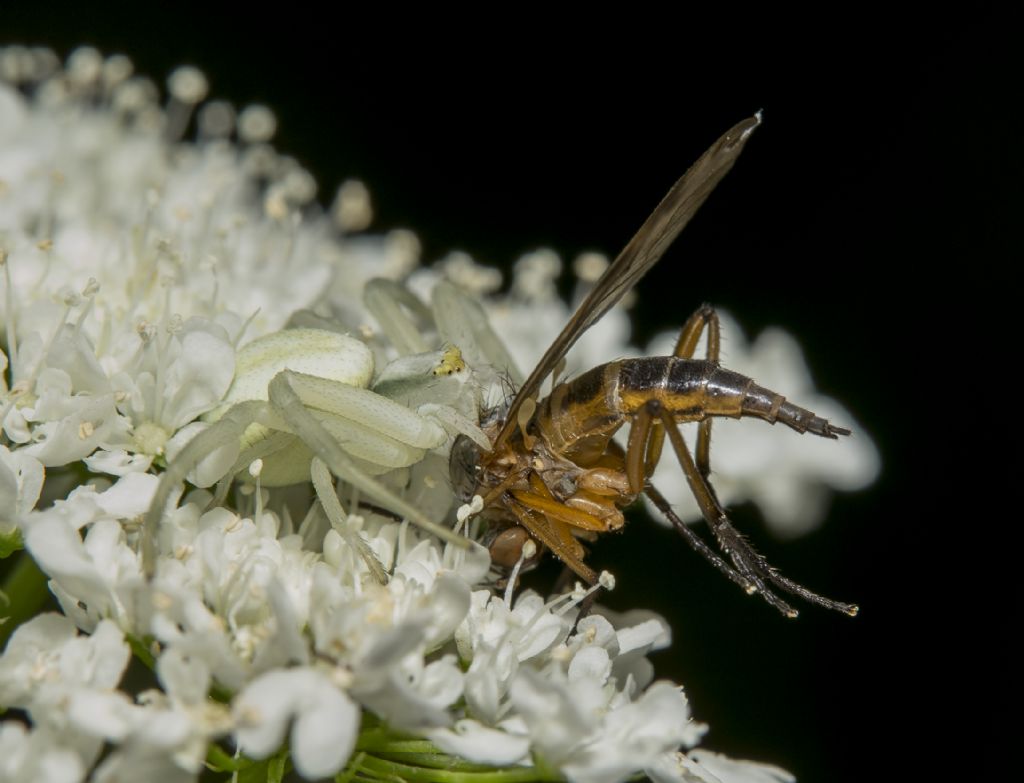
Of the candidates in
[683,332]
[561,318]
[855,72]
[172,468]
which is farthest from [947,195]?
[172,468]

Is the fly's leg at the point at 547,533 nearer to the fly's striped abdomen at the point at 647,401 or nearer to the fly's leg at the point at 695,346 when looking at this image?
the fly's striped abdomen at the point at 647,401

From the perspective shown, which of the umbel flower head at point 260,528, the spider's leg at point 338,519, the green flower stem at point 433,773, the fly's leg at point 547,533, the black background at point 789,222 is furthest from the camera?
the black background at point 789,222

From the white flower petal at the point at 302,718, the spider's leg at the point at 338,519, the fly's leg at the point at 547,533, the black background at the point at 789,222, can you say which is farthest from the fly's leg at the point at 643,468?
the black background at the point at 789,222

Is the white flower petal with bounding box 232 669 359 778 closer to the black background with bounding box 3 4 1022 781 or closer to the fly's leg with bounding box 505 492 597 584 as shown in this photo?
the fly's leg with bounding box 505 492 597 584

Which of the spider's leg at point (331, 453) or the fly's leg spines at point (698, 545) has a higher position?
the fly's leg spines at point (698, 545)

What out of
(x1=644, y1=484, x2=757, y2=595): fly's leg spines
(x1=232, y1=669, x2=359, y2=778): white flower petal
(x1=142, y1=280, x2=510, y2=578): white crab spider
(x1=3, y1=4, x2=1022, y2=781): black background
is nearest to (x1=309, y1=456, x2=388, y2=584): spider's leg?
(x1=142, y1=280, x2=510, y2=578): white crab spider

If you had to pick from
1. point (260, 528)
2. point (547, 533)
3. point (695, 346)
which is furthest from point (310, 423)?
point (695, 346)
